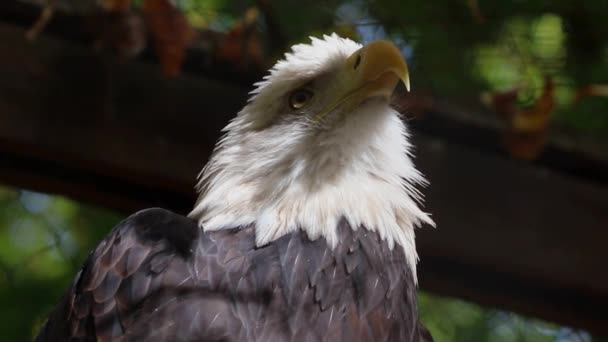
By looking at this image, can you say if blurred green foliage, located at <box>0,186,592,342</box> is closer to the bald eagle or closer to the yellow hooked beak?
the bald eagle

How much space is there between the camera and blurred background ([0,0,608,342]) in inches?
118

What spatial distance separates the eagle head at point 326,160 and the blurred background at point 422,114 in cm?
33

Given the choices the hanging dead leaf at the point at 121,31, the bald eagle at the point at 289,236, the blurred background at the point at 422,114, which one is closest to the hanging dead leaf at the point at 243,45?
the blurred background at the point at 422,114

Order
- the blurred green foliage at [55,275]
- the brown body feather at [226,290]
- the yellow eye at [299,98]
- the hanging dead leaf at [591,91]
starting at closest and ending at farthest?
the brown body feather at [226,290] → the yellow eye at [299,98] → the hanging dead leaf at [591,91] → the blurred green foliage at [55,275]

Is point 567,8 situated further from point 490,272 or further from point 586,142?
point 490,272

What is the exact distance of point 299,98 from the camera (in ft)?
8.57

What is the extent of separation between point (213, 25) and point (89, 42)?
50 cm

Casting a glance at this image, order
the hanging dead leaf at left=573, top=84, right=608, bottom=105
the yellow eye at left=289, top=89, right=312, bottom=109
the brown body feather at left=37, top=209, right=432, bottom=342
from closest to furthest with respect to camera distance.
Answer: the brown body feather at left=37, top=209, right=432, bottom=342 < the yellow eye at left=289, top=89, right=312, bottom=109 < the hanging dead leaf at left=573, top=84, right=608, bottom=105

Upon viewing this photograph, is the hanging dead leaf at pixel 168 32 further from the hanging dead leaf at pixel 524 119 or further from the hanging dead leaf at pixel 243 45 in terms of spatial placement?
the hanging dead leaf at pixel 524 119

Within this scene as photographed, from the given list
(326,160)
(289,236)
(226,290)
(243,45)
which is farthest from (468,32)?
(226,290)

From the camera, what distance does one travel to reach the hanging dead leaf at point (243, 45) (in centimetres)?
312

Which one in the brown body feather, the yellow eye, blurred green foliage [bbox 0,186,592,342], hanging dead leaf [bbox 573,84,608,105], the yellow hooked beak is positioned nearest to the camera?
the brown body feather

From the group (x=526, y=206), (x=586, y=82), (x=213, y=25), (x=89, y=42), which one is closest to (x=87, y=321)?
(x=89, y=42)

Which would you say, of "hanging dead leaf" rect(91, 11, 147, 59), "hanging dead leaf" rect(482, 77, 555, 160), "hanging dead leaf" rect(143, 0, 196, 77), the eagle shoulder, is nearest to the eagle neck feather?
the eagle shoulder
